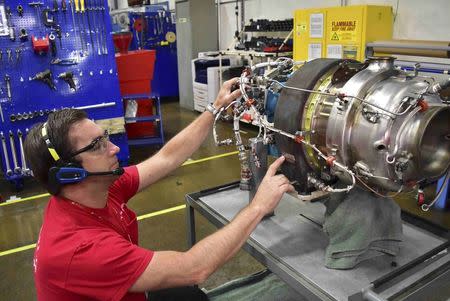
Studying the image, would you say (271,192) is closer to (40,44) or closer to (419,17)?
(40,44)

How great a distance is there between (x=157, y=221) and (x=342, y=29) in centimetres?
232

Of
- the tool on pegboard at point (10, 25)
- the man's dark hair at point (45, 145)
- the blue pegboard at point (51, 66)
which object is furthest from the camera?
the blue pegboard at point (51, 66)

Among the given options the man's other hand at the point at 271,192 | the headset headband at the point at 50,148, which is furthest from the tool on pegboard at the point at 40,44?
the man's other hand at the point at 271,192

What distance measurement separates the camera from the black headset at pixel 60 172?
1.10 meters

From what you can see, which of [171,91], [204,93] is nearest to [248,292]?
[204,93]

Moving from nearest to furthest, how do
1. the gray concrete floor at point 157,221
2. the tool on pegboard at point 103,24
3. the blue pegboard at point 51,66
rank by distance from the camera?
1. the gray concrete floor at point 157,221
2. the blue pegboard at point 51,66
3. the tool on pegboard at point 103,24

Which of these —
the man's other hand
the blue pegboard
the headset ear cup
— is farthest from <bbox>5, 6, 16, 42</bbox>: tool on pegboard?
the man's other hand

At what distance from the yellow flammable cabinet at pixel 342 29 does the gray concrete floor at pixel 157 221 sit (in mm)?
1363

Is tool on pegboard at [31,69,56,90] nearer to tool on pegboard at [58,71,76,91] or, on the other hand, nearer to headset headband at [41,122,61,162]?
tool on pegboard at [58,71,76,91]

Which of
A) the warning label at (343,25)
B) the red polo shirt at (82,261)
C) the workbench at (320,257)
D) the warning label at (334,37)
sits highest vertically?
the warning label at (343,25)

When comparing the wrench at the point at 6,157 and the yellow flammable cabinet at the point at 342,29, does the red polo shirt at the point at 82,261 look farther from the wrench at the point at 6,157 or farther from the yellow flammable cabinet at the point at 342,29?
the yellow flammable cabinet at the point at 342,29

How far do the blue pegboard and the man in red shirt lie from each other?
2.45m

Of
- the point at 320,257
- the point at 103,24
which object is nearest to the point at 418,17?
the point at 103,24

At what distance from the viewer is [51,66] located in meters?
3.37
